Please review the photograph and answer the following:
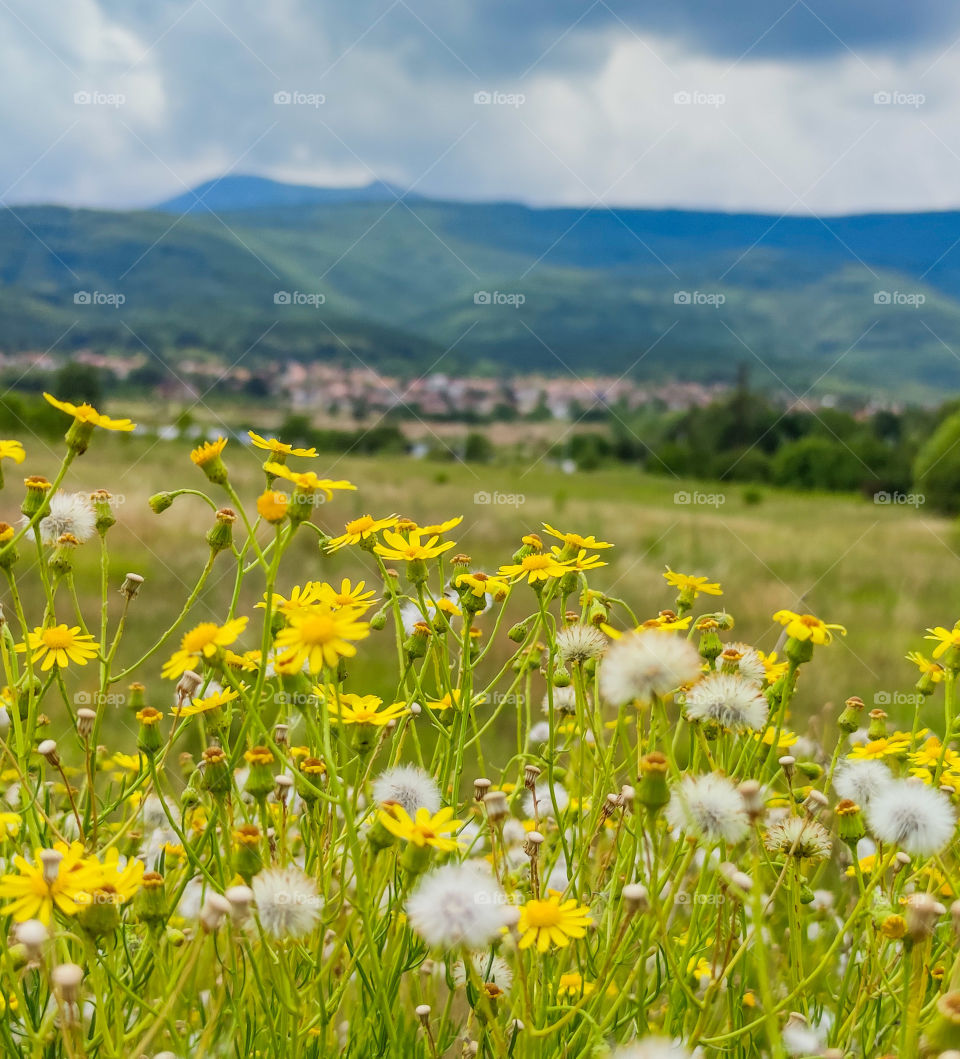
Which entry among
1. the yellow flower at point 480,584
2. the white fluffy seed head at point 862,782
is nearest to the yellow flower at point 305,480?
the yellow flower at point 480,584

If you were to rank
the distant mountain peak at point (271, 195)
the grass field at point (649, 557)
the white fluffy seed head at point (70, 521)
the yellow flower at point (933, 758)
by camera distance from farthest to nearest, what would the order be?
the distant mountain peak at point (271, 195)
the grass field at point (649, 557)
the white fluffy seed head at point (70, 521)
the yellow flower at point (933, 758)

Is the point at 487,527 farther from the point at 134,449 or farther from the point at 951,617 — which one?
the point at 134,449

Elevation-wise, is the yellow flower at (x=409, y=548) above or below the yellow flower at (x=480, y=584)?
above

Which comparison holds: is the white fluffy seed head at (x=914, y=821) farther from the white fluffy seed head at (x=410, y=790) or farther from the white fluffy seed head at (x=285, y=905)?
the white fluffy seed head at (x=285, y=905)

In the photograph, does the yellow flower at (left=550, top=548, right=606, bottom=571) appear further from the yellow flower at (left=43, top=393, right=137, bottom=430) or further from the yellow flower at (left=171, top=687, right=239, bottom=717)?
the yellow flower at (left=43, top=393, right=137, bottom=430)

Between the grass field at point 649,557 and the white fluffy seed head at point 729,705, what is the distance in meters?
2.62

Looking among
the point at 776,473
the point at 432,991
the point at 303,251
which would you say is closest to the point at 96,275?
the point at 303,251

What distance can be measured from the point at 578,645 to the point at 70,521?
1.06 metres

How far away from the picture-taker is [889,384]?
359ft

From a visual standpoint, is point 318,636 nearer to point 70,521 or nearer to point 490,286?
point 70,521

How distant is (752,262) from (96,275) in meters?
117

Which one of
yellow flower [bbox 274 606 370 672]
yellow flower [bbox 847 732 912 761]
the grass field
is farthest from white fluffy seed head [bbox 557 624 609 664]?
the grass field

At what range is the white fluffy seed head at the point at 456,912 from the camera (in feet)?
3.33

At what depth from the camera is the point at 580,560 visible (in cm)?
172
